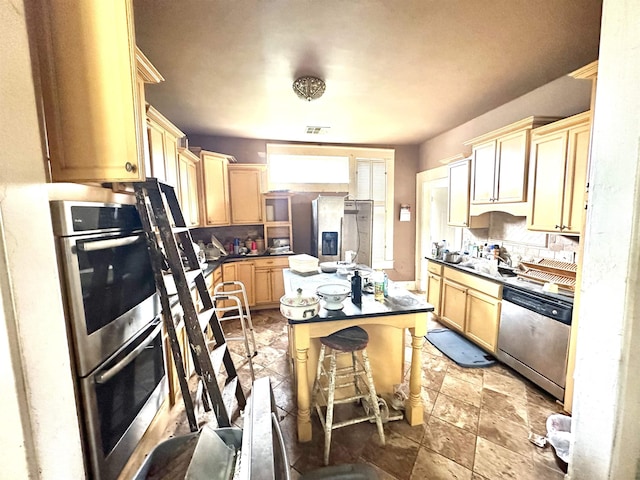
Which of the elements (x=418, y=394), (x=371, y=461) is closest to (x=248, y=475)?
(x=371, y=461)

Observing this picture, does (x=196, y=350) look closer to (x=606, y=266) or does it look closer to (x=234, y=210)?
(x=606, y=266)

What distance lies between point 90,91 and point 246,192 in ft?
10.9

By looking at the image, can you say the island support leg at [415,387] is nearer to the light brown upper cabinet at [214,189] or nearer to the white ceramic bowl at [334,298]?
the white ceramic bowl at [334,298]

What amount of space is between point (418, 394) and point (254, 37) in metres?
2.81

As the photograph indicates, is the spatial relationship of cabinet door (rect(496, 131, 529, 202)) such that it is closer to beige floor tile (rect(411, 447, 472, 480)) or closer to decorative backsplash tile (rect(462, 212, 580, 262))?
decorative backsplash tile (rect(462, 212, 580, 262))

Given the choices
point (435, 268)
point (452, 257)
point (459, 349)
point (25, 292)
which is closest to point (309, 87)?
point (25, 292)

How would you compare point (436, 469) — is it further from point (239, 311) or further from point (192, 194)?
point (192, 194)

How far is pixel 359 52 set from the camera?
2070 millimetres

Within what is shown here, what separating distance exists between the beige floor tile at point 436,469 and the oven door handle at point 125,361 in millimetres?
1706

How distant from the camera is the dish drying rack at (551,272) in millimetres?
2304

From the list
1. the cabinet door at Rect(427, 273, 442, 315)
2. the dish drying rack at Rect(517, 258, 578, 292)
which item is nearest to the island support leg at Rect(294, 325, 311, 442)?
the dish drying rack at Rect(517, 258, 578, 292)

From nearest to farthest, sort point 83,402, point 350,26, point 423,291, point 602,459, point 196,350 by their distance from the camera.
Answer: point 602,459
point 83,402
point 196,350
point 350,26
point 423,291

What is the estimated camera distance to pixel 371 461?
5.45 feet

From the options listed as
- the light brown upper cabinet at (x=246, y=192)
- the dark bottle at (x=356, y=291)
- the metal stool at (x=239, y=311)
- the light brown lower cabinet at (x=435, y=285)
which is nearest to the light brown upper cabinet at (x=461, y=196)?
the light brown lower cabinet at (x=435, y=285)
